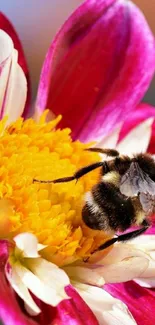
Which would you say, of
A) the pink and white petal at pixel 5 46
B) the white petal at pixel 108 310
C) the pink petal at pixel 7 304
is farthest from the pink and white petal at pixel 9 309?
the pink and white petal at pixel 5 46

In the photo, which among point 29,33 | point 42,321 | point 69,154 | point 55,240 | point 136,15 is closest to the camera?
point 42,321

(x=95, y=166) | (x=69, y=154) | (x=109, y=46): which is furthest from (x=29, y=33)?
(x=95, y=166)

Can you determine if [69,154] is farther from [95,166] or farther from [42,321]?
[42,321]

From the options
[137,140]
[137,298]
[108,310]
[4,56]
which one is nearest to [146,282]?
[137,298]

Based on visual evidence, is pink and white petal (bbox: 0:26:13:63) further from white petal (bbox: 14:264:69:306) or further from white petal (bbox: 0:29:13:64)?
white petal (bbox: 14:264:69:306)

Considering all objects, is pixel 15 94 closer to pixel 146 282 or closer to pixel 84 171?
pixel 84 171

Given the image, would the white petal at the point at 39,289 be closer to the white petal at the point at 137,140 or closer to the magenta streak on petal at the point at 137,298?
the magenta streak on petal at the point at 137,298

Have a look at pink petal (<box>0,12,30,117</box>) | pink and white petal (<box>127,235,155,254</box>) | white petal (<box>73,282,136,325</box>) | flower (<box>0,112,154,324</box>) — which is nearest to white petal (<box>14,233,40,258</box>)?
flower (<box>0,112,154,324</box>)
